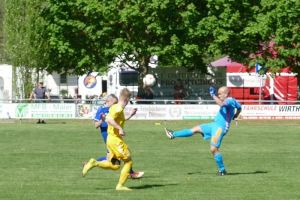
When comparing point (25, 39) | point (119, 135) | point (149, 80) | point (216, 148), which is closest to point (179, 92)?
point (149, 80)

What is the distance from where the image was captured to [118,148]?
50.2 feet

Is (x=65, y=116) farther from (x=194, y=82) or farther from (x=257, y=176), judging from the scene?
(x=257, y=176)

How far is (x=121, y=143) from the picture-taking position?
1537 cm

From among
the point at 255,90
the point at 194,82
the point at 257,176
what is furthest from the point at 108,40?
the point at 257,176

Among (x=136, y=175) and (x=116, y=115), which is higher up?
(x=116, y=115)

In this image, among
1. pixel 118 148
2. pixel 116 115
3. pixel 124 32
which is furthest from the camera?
pixel 124 32

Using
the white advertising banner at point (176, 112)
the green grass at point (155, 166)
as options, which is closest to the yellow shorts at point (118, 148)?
the green grass at point (155, 166)

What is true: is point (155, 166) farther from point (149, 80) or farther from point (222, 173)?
point (149, 80)

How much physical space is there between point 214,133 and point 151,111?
26.0 metres

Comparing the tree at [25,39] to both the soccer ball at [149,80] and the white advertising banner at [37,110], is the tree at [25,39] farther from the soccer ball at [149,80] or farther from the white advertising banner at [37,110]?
the white advertising banner at [37,110]

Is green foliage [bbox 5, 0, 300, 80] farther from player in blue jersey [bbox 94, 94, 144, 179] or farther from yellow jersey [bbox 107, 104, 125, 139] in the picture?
yellow jersey [bbox 107, 104, 125, 139]

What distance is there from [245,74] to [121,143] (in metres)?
40.7

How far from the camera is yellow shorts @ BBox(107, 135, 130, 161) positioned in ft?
50.0

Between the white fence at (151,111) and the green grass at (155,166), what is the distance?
284 inches
